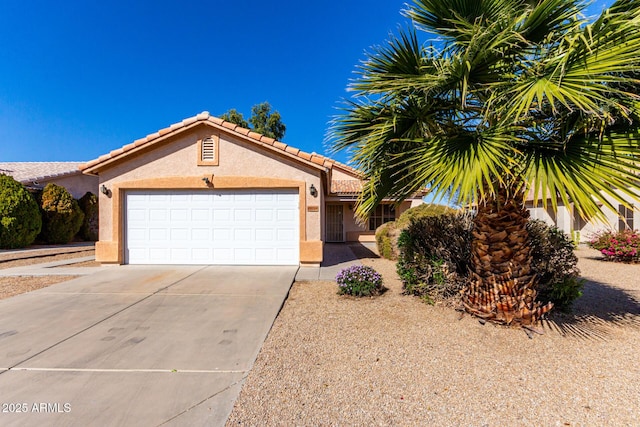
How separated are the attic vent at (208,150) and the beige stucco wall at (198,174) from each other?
20 centimetres

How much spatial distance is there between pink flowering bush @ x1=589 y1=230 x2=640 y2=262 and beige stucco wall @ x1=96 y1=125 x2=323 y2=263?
1044cm

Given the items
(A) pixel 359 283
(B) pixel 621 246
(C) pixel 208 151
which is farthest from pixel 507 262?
(B) pixel 621 246

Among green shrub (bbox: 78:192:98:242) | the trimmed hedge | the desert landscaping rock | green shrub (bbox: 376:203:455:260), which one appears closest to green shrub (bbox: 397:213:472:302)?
the trimmed hedge

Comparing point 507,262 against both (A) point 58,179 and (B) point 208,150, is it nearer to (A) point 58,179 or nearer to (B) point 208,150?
(B) point 208,150

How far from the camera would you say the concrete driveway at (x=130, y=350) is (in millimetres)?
2766

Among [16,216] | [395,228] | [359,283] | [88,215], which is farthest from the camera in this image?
[88,215]

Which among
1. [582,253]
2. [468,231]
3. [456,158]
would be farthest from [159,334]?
[582,253]

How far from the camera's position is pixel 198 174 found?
962 centimetres

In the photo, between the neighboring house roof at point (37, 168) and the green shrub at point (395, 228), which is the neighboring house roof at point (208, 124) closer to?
the green shrub at point (395, 228)

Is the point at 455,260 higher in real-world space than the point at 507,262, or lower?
lower

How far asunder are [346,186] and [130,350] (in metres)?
16.0

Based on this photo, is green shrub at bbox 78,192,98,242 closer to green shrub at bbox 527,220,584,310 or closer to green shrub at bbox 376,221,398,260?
green shrub at bbox 376,221,398,260

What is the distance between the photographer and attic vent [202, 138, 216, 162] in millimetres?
9641

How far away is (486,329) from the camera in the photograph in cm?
443
